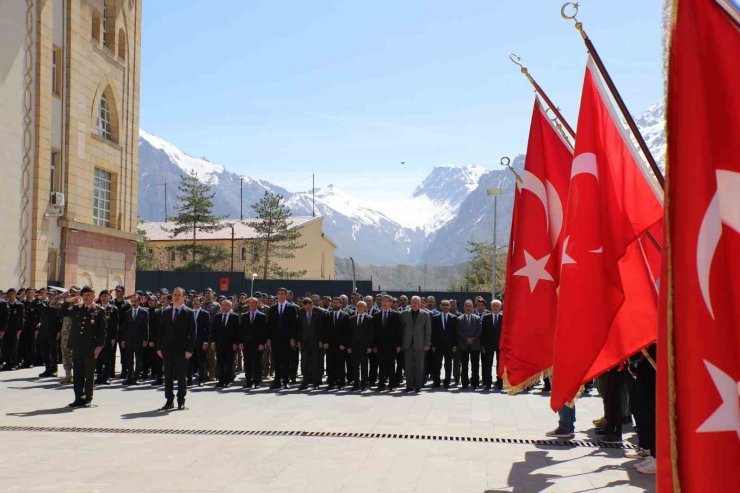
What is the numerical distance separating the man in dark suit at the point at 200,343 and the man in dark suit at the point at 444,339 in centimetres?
510

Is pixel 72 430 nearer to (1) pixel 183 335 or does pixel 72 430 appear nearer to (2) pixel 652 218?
(1) pixel 183 335

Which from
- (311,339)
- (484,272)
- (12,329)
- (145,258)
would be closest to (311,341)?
(311,339)

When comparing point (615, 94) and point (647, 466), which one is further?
point (647, 466)

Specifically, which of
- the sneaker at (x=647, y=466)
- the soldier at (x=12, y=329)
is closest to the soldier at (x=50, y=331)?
the soldier at (x=12, y=329)

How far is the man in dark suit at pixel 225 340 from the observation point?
17031 millimetres

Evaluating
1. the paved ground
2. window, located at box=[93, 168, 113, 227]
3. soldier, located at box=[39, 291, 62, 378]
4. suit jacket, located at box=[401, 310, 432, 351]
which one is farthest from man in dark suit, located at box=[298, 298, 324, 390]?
window, located at box=[93, 168, 113, 227]

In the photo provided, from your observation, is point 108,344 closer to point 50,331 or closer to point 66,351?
point 66,351

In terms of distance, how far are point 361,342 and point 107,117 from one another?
70.0 ft

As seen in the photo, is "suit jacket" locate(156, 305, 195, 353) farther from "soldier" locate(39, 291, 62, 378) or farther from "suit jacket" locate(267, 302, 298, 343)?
"soldier" locate(39, 291, 62, 378)

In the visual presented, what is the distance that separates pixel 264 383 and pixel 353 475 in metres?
10.1

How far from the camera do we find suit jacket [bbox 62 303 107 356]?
13094 millimetres

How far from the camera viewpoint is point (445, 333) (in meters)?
17.6

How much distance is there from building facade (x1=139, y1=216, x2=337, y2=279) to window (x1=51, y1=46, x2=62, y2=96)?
4171 centimetres

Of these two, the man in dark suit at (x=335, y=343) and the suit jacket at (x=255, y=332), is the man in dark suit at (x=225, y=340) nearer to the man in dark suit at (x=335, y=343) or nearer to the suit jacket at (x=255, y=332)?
the suit jacket at (x=255, y=332)
